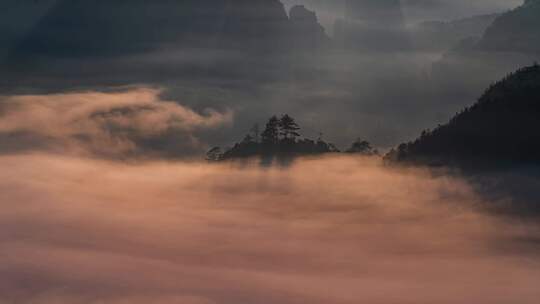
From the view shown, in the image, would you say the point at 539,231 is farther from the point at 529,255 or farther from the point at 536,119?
the point at 536,119

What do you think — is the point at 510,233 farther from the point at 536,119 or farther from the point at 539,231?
the point at 536,119

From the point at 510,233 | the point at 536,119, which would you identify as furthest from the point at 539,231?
the point at 536,119

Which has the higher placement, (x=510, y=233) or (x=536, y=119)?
(x=536, y=119)

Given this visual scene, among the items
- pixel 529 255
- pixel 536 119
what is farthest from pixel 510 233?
pixel 536 119

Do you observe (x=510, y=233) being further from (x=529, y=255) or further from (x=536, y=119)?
(x=536, y=119)

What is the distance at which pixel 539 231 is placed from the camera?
195625 millimetres

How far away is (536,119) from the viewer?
199500 mm

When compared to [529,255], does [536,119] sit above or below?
above

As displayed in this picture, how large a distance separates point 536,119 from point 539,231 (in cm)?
3027

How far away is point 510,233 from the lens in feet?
632

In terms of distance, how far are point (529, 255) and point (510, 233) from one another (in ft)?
25.5

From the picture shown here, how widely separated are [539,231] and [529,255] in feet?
35.5

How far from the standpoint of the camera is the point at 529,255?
18788 centimetres

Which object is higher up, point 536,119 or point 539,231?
point 536,119
